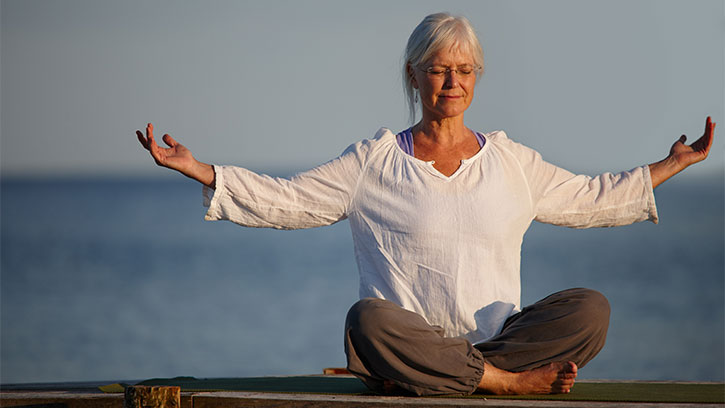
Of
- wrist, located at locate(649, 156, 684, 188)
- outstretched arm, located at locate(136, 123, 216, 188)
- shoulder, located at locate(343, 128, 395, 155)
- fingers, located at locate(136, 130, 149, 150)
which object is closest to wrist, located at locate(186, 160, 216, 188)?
outstretched arm, located at locate(136, 123, 216, 188)

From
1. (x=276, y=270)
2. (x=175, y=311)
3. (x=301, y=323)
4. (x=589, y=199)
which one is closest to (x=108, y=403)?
(x=589, y=199)

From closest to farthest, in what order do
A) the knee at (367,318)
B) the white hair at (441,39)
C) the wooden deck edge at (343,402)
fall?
the wooden deck edge at (343,402) < the knee at (367,318) < the white hair at (441,39)

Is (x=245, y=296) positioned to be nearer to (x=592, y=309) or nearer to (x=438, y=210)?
(x=438, y=210)

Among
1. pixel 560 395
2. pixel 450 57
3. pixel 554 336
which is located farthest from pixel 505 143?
pixel 560 395

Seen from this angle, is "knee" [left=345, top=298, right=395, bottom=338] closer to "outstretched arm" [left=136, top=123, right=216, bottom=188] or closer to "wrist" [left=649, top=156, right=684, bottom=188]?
"outstretched arm" [left=136, top=123, right=216, bottom=188]

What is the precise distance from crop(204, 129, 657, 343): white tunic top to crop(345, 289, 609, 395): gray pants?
0.50ft

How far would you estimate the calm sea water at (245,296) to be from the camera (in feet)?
29.9

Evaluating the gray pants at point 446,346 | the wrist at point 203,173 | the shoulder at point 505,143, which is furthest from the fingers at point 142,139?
the shoulder at point 505,143

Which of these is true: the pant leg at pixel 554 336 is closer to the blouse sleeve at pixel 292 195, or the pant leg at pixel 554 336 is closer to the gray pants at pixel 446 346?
the gray pants at pixel 446 346

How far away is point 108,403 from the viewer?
3354mm

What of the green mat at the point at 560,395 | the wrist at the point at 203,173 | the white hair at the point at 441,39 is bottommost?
the green mat at the point at 560,395

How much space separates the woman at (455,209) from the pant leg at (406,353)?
2cm

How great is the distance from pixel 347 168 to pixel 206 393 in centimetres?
97

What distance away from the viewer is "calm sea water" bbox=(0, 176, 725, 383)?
9.11m
